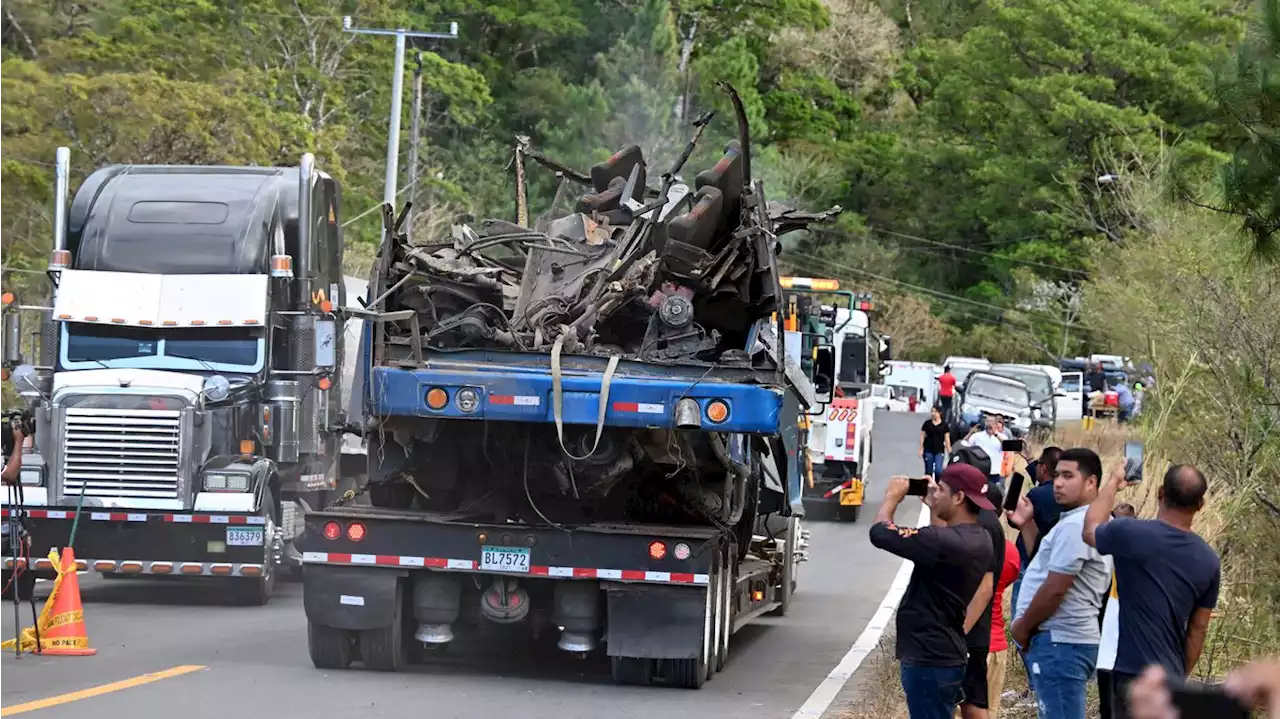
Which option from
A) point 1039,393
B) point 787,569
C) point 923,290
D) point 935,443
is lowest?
point 787,569

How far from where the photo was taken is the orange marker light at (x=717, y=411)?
466 inches

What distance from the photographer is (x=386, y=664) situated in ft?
41.9

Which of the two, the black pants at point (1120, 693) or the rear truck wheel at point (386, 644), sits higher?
the black pants at point (1120, 693)

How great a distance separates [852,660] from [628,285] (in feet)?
12.4

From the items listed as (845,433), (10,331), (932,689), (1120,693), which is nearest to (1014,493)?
(932,689)

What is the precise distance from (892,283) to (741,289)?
6036 centimetres

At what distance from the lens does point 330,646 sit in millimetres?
12734

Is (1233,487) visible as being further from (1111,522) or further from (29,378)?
(29,378)

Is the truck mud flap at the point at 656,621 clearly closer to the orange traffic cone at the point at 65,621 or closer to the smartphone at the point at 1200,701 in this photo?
the orange traffic cone at the point at 65,621

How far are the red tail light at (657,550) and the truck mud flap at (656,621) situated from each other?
0.66 ft

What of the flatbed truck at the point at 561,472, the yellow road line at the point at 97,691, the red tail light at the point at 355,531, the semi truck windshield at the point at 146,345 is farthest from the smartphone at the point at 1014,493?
the semi truck windshield at the point at 146,345

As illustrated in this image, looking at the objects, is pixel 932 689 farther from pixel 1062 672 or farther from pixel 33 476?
pixel 33 476

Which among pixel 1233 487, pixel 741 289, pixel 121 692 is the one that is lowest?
pixel 121 692

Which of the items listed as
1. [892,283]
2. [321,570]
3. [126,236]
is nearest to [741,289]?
[321,570]
